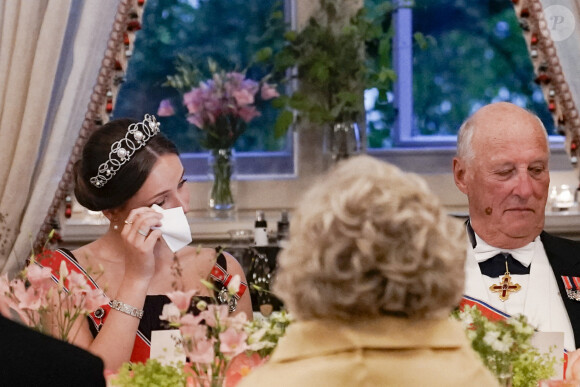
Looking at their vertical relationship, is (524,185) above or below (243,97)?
below

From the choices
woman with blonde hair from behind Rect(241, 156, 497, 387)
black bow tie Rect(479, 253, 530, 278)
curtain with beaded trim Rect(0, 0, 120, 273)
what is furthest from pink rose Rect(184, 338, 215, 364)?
curtain with beaded trim Rect(0, 0, 120, 273)

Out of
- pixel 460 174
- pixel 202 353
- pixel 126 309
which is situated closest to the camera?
pixel 202 353

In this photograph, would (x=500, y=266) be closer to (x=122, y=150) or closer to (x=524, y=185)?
(x=524, y=185)

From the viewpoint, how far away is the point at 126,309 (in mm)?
2426

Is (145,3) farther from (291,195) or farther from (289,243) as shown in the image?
(289,243)

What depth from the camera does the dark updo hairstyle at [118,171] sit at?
8.39 ft

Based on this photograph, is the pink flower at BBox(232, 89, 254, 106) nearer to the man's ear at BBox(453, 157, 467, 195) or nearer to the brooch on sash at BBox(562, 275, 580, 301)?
the man's ear at BBox(453, 157, 467, 195)

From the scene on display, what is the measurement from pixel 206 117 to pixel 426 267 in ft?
8.10

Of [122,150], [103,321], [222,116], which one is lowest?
[103,321]

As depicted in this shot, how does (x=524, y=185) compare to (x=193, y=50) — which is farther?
(x=193, y=50)

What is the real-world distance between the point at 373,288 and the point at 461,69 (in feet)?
9.10

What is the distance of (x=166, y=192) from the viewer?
2.56 metres

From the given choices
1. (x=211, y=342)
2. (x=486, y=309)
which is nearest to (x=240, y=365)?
(x=211, y=342)

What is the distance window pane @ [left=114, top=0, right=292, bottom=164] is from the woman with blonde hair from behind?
2.58m
